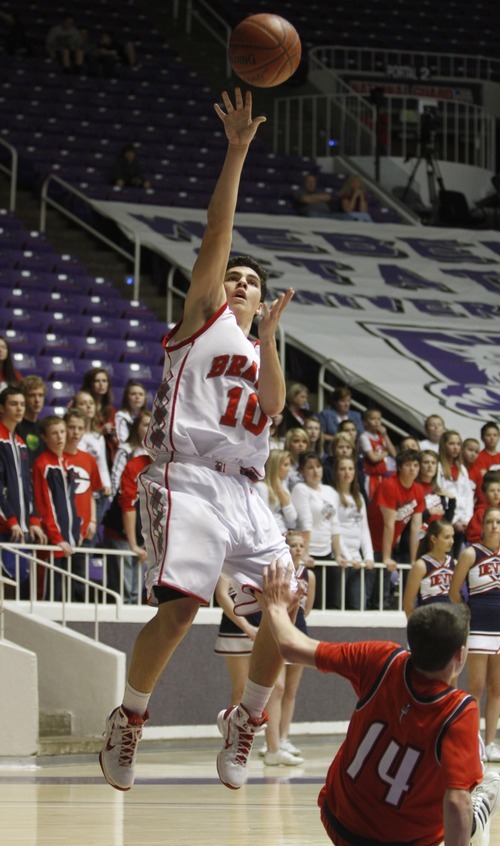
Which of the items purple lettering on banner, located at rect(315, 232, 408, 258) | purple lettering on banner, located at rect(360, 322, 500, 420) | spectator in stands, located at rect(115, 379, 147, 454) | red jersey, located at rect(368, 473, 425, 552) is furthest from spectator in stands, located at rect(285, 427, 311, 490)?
purple lettering on banner, located at rect(315, 232, 408, 258)

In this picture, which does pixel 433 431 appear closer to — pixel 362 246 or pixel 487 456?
pixel 487 456

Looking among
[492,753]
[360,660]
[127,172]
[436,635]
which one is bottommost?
[492,753]

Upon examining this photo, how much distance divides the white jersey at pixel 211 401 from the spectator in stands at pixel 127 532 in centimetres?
474

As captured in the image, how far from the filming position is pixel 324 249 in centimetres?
1778

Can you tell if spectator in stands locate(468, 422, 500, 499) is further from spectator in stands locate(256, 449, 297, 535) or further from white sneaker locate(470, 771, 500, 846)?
white sneaker locate(470, 771, 500, 846)

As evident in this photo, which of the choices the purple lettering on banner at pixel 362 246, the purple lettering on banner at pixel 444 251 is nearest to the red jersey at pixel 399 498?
the purple lettering on banner at pixel 362 246

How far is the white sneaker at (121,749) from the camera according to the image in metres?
5.00

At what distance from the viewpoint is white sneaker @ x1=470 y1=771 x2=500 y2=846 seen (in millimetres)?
4504

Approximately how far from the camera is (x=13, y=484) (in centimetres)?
920

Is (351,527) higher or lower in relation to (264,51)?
lower

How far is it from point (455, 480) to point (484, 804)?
23.3 feet

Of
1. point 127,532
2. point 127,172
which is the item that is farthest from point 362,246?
point 127,532

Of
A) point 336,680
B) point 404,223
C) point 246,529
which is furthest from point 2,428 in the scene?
point 404,223

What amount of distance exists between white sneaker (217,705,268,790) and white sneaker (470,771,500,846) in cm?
86
